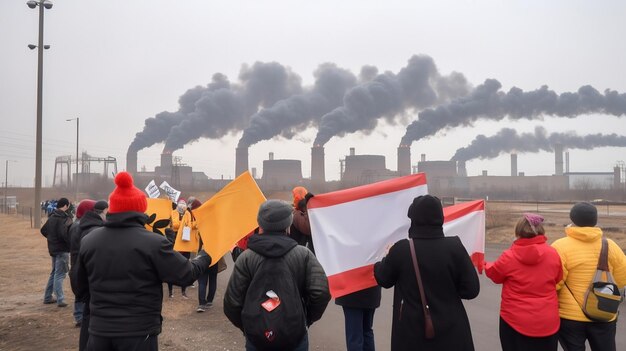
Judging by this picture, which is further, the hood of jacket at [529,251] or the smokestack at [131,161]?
the smokestack at [131,161]

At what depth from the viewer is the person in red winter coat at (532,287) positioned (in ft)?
11.9

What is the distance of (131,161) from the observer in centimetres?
6656

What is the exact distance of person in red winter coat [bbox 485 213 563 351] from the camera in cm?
362

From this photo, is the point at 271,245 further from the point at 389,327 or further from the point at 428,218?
the point at 389,327

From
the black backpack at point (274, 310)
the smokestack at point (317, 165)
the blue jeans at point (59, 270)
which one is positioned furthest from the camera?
the smokestack at point (317, 165)

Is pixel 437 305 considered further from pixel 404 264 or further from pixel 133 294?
pixel 133 294

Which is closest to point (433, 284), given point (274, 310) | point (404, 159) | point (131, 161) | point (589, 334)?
point (274, 310)

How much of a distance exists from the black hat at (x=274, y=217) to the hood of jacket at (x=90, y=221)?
2667 mm

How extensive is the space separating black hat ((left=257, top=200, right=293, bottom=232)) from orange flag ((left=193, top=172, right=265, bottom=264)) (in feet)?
5.09

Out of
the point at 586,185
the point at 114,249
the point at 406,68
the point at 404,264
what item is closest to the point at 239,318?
the point at 114,249

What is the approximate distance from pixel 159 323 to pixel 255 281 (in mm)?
800

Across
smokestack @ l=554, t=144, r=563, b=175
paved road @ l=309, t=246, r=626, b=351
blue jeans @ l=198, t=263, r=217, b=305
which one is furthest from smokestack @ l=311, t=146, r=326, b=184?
blue jeans @ l=198, t=263, r=217, b=305

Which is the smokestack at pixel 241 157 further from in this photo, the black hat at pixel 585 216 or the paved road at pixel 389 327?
the black hat at pixel 585 216

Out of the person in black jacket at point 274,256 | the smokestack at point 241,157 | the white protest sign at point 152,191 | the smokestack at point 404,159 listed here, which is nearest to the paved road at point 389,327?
the person in black jacket at point 274,256
